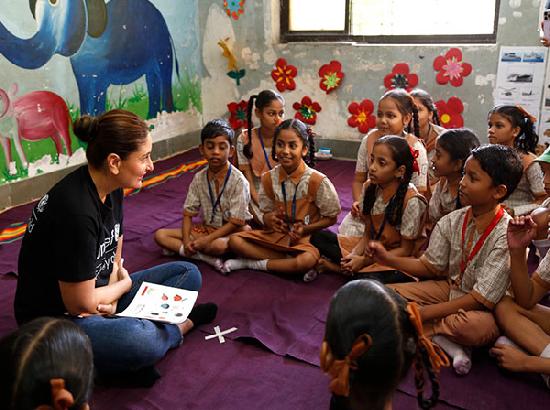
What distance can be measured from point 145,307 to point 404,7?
3.75m

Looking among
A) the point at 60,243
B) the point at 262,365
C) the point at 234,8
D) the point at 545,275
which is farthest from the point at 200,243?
the point at 234,8

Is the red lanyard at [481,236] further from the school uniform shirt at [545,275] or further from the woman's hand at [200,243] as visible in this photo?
the woman's hand at [200,243]

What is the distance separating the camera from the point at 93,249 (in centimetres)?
171

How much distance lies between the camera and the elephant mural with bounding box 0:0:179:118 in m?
3.75

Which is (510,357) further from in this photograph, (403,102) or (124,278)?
(403,102)

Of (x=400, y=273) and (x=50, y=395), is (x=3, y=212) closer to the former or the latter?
(x=400, y=273)

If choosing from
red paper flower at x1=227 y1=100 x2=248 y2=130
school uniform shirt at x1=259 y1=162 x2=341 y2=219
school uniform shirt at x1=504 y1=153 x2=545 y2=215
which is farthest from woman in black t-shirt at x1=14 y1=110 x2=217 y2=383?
red paper flower at x1=227 y1=100 x2=248 y2=130

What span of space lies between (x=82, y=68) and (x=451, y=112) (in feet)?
10.3

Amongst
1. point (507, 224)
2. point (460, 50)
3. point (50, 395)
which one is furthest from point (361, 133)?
point (50, 395)

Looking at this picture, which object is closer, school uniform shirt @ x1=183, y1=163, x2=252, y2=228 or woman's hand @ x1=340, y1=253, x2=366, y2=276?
woman's hand @ x1=340, y1=253, x2=366, y2=276

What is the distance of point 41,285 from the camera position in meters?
1.76

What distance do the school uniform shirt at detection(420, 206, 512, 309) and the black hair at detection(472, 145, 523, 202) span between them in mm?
141

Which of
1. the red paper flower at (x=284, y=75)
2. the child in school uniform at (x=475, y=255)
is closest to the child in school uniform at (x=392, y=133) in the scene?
the child in school uniform at (x=475, y=255)

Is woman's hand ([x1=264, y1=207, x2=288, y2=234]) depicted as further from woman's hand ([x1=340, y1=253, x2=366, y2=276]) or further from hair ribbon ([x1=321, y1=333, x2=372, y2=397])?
hair ribbon ([x1=321, y1=333, x2=372, y2=397])
